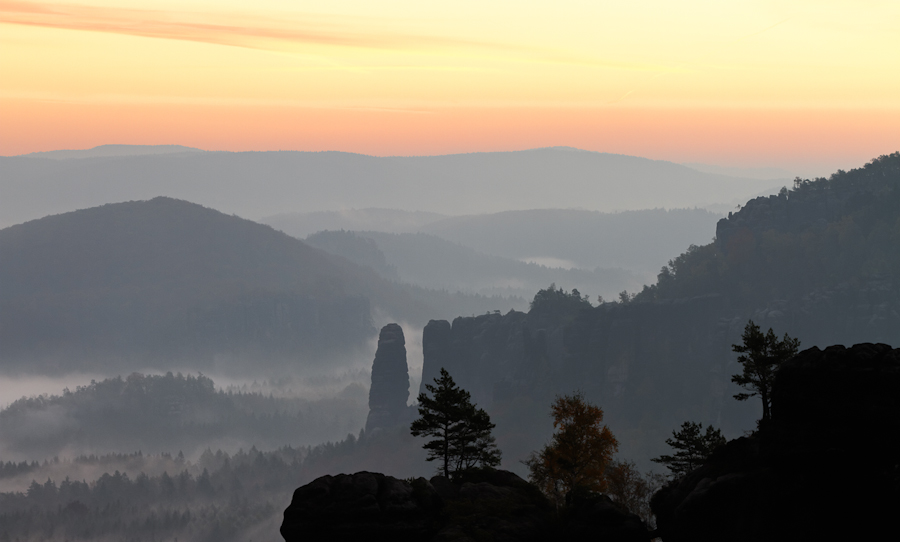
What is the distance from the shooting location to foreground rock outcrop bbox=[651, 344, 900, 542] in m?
52.7

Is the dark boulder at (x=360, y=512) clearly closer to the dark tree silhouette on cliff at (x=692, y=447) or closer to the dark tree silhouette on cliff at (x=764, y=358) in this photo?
the dark tree silhouette on cliff at (x=692, y=447)

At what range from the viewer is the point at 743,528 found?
2183 inches

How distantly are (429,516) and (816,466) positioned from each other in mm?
28400

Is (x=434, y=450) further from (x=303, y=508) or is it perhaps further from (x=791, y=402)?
(x=791, y=402)

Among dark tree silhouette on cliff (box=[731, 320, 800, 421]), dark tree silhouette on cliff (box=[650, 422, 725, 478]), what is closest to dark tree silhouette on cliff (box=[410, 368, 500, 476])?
dark tree silhouette on cliff (box=[650, 422, 725, 478])

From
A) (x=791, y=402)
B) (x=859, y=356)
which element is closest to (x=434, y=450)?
(x=791, y=402)

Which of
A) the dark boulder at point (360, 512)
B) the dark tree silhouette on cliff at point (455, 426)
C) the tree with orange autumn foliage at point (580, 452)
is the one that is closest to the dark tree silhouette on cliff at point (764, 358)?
the tree with orange autumn foliage at point (580, 452)

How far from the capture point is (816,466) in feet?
180

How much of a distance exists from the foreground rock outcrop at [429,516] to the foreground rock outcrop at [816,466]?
5.80 meters

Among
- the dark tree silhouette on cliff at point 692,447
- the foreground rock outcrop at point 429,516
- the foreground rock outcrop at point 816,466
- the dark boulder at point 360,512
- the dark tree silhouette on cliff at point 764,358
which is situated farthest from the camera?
the dark tree silhouette on cliff at point 692,447

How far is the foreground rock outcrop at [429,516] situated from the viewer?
206 ft

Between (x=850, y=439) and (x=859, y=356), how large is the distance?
5.62 m

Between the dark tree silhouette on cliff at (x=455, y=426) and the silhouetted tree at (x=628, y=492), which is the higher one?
the dark tree silhouette on cliff at (x=455, y=426)

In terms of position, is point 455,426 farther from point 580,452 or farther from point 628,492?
point 628,492
